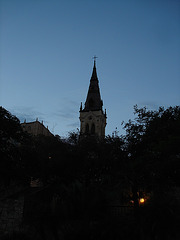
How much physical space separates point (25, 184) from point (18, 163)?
2185mm

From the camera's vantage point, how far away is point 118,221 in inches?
361

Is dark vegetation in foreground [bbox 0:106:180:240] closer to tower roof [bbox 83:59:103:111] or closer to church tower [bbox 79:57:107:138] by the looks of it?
church tower [bbox 79:57:107:138]

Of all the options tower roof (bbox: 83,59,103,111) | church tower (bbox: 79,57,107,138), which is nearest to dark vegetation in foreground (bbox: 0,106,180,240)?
church tower (bbox: 79,57,107,138)

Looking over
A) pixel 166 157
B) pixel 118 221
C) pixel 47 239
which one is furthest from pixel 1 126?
pixel 166 157

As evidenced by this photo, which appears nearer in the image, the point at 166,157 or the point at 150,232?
the point at 150,232

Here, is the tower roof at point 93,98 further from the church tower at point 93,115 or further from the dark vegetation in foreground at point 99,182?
the dark vegetation in foreground at point 99,182

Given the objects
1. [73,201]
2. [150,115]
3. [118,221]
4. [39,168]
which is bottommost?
[118,221]

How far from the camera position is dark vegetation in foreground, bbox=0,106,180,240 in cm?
869

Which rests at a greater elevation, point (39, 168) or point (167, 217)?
point (39, 168)

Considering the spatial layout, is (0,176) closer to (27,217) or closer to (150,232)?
(27,217)

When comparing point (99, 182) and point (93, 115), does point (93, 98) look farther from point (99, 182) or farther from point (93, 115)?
point (99, 182)

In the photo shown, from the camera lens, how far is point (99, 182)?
18.1 meters

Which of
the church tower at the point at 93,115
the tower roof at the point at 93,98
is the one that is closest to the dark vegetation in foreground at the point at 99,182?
the church tower at the point at 93,115

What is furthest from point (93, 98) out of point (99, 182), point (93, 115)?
point (99, 182)
